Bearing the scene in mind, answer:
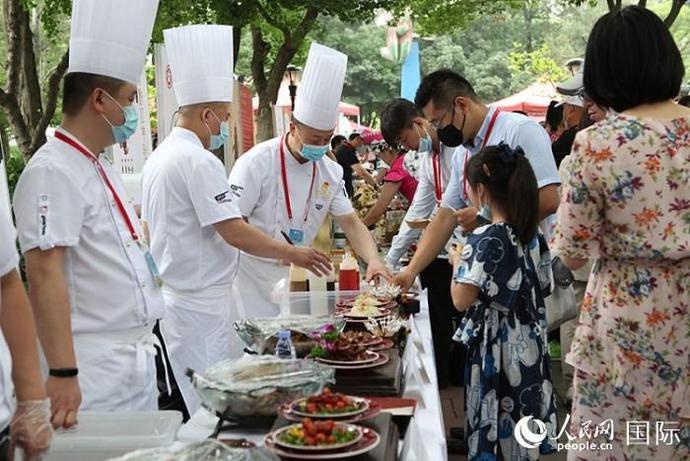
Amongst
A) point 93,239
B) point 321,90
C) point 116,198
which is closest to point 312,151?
point 321,90

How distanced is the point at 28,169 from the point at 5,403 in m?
0.90

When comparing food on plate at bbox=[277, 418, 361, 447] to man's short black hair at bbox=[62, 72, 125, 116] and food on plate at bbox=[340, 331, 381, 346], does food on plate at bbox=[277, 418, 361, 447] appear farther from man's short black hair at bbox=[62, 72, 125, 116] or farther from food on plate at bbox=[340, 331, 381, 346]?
man's short black hair at bbox=[62, 72, 125, 116]

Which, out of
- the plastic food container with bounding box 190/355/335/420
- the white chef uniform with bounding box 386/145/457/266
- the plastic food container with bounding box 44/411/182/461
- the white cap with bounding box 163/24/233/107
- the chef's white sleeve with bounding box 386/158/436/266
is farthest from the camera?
the chef's white sleeve with bounding box 386/158/436/266

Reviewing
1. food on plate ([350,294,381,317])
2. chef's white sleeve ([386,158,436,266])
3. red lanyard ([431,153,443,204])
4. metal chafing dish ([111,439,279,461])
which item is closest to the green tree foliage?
chef's white sleeve ([386,158,436,266])

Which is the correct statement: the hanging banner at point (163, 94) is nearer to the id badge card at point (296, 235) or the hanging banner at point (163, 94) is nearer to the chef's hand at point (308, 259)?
the id badge card at point (296, 235)

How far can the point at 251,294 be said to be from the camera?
4324 mm

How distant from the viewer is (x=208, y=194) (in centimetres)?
351

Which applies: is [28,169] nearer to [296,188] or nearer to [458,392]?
[296,188]

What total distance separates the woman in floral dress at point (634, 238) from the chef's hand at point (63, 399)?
4.47 feet

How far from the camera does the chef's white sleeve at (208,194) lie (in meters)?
3.51

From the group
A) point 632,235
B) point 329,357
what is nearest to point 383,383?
point 329,357

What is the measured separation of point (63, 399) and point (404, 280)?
7.66ft

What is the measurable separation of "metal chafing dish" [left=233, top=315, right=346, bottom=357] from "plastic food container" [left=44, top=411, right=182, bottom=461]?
708 millimetres

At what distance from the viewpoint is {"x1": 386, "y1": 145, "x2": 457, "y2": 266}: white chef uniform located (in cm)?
550
